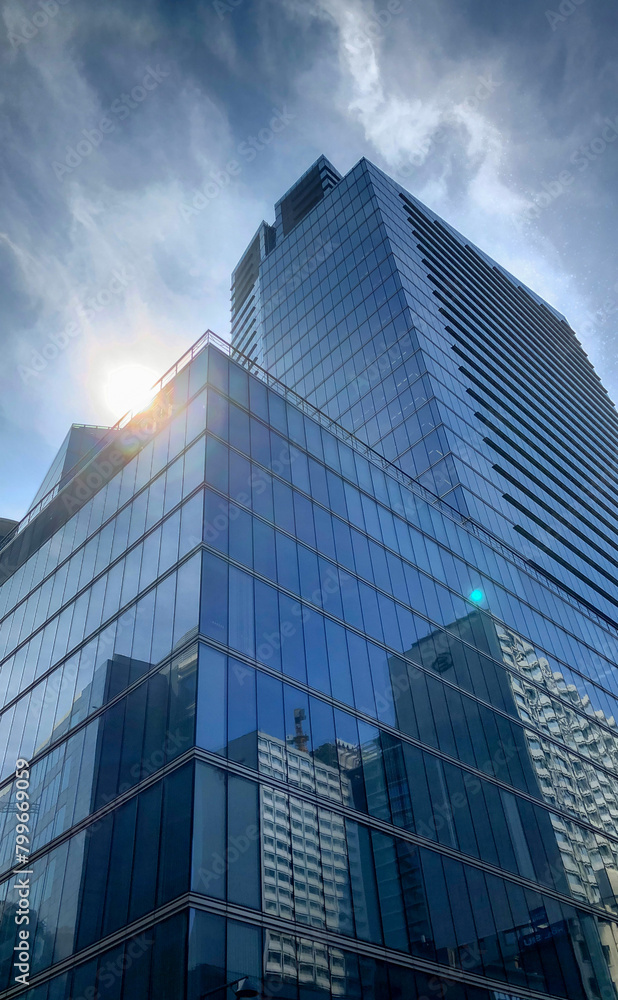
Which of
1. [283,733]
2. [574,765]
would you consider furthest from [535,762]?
[283,733]

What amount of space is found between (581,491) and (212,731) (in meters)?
61.9

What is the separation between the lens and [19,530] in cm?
3956

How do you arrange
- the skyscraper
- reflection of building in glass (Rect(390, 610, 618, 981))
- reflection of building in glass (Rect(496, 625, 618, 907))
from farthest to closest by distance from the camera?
1. reflection of building in glass (Rect(496, 625, 618, 907))
2. reflection of building in glass (Rect(390, 610, 618, 981))
3. the skyscraper

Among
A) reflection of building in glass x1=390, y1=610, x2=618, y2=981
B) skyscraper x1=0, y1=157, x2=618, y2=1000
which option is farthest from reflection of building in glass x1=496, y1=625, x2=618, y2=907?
skyscraper x1=0, y1=157, x2=618, y2=1000

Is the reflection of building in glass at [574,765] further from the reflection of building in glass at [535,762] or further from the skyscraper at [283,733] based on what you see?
the skyscraper at [283,733]

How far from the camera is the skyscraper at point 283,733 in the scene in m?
18.7

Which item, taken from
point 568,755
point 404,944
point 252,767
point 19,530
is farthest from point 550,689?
point 19,530

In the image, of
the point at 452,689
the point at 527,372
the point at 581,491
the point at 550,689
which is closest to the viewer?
the point at 452,689

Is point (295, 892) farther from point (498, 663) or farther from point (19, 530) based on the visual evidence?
point (19, 530)

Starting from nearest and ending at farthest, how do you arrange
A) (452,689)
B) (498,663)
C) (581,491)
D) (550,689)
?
(452,689) → (498,663) → (550,689) → (581,491)

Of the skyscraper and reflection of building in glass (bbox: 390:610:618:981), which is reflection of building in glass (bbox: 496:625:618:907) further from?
the skyscraper

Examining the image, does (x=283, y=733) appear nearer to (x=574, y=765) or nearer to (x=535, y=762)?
(x=535, y=762)

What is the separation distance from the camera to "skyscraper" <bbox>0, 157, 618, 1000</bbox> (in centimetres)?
1870

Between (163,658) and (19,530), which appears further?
(19,530)
